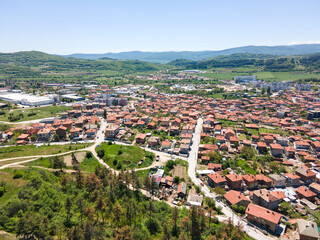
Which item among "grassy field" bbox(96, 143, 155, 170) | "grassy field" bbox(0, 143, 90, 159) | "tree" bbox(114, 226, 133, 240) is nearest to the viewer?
"tree" bbox(114, 226, 133, 240)

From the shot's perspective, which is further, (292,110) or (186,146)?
(292,110)

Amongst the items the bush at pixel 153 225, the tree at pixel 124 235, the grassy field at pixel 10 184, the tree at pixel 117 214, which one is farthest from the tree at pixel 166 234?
the grassy field at pixel 10 184

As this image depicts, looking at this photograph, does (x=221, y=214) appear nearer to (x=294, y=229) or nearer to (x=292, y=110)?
(x=294, y=229)

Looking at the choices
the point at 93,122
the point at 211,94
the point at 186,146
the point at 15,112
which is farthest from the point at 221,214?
the point at 211,94

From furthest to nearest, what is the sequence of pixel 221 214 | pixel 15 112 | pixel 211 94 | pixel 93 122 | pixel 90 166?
pixel 211 94 → pixel 15 112 → pixel 93 122 → pixel 90 166 → pixel 221 214

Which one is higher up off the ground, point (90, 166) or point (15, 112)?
point (15, 112)

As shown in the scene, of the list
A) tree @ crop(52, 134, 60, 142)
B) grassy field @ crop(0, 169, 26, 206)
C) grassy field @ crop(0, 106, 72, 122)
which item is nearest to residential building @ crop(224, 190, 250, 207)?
grassy field @ crop(0, 169, 26, 206)

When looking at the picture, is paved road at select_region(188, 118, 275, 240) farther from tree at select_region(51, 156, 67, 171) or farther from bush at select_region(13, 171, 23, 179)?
bush at select_region(13, 171, 23, 179)
